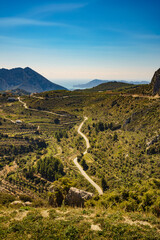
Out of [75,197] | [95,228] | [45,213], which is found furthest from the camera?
[75,197]

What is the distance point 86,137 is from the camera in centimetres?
8906

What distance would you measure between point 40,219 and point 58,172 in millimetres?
45018

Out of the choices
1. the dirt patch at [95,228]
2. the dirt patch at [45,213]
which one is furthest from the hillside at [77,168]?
the dirt patch at [45,213]

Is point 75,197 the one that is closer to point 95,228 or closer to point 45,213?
point 45,213

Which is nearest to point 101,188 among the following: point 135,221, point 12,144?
point 135,221

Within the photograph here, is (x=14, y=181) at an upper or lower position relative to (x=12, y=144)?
lower

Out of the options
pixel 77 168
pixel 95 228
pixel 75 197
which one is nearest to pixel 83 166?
pixel 77 168

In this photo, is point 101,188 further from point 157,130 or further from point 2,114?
point 2,114

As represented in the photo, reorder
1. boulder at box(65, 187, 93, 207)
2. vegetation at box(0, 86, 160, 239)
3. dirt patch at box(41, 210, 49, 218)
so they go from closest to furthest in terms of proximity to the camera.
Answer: vegetation at box(0, 86, 160, 239)
dirt patch at box(41, 210, 49, 218)
boulder at box(65, 187, 93, 207)

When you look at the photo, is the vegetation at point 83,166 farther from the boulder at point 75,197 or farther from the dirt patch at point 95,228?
the boulder at point 75,197

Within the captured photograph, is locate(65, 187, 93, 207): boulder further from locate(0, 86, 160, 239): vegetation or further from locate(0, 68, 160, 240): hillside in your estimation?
locate(0, 86, 160, 239): vegetation

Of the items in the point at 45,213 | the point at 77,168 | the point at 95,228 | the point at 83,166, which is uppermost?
the point at 95,228

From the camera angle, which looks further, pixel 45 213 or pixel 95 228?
pixel 45 213

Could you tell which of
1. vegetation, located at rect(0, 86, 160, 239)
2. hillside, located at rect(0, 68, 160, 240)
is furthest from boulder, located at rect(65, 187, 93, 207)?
vegetation, located at rect(0, 86, 160, 239)
